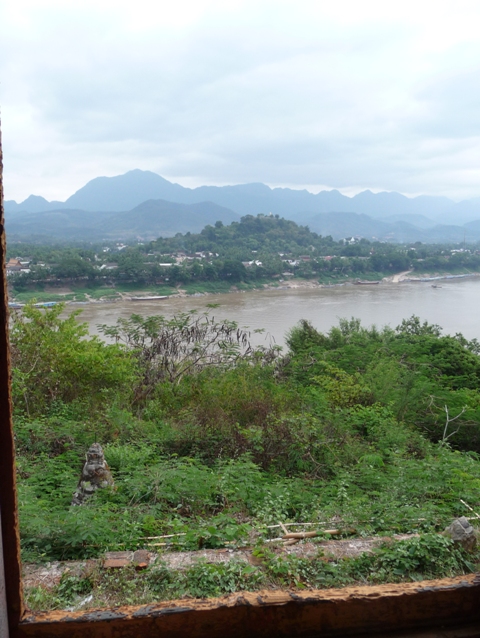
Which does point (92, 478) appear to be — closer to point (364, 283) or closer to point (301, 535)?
point (301, 535)

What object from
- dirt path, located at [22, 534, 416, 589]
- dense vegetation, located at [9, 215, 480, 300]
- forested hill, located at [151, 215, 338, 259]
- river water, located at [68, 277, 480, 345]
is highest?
forested hill, located at [151, 215, 338, 259]

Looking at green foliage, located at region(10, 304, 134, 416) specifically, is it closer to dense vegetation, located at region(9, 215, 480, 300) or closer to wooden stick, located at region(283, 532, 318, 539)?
wooden stick, located at region(283, 532, 318, 539)

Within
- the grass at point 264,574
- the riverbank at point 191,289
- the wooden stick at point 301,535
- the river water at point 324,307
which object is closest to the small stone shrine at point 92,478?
the grass at point 264,574

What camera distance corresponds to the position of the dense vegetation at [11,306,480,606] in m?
1.60

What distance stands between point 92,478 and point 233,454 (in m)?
1.16

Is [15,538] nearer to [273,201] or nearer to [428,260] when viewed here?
[428,260]

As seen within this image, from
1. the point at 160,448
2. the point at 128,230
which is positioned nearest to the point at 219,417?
the point at 160,448

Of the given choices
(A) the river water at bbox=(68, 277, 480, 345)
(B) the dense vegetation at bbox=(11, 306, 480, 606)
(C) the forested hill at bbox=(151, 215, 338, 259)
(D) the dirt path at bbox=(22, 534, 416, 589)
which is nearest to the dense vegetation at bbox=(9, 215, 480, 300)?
(C) the forested hill at bbox=(151, 215, 338, 259)

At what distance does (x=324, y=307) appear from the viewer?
1758cm

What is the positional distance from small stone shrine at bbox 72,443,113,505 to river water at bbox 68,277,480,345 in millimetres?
9382

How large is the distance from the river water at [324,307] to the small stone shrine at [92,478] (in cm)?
938

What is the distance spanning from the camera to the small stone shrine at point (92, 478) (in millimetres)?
2420

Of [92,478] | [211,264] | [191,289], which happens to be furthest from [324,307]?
[92,478]

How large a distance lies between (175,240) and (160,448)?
37.9m
